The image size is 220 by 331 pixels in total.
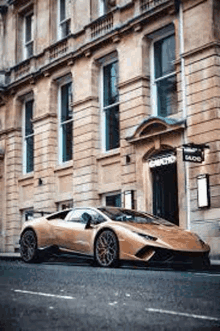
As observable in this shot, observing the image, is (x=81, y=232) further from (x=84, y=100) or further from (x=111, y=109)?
(x=84, y=100)

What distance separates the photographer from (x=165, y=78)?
1891 centimetres

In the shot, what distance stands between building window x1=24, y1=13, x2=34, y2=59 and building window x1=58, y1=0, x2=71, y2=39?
8.12 ft

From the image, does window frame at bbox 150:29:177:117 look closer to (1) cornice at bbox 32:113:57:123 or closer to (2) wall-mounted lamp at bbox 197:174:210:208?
(2) wall-mounted lamp at bbox 197:174:210:208

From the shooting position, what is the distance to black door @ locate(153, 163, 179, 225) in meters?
17.9

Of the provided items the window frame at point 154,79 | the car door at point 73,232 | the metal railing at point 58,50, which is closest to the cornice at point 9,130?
the metal railing at point 58,50

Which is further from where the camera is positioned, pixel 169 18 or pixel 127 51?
pixel 127 51

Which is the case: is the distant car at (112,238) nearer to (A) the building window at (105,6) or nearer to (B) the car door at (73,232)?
(B) the car door at (73,232)

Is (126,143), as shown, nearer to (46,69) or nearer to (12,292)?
(46,69)

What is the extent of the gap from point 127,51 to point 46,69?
526cm

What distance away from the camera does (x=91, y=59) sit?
21.9 metres

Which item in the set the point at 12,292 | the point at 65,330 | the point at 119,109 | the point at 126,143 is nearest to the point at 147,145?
the point at 126,143

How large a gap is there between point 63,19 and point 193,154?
11799 millimetres

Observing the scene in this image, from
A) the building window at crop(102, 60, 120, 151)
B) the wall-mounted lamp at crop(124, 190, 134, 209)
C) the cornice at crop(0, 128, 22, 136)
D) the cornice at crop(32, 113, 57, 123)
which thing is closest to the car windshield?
the wall-mounted lamp at crop(124, 190, 134, 209)

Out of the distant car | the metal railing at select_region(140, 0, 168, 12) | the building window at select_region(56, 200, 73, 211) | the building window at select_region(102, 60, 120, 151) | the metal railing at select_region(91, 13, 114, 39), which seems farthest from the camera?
the building window at select_region(56, 200, 73, 211)
